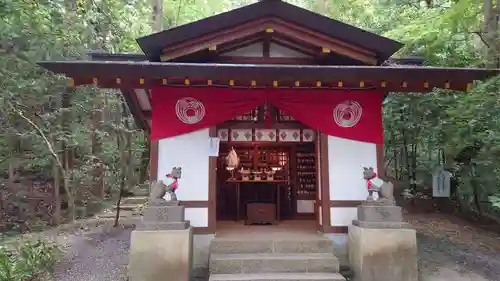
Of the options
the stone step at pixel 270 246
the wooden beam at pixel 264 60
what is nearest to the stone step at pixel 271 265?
the stone step at pixel 270 246

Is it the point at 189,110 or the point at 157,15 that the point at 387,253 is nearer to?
the point at 189,110

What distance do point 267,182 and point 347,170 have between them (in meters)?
2.70

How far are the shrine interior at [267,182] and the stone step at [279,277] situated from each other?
2.63 m

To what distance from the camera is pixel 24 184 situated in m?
12.3

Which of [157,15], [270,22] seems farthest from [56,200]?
[270,22]

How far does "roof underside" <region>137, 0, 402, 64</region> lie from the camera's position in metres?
6.23

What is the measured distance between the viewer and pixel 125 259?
7.08 metres

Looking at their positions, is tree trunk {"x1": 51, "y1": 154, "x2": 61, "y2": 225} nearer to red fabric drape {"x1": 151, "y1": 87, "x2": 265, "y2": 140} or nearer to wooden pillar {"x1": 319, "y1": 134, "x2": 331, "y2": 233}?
red fabric drape {"x1": 151, "y1": 87, "x2": 265, "y2": 140}

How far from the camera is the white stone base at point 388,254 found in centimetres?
568

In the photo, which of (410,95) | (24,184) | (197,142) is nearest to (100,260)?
(197,142)

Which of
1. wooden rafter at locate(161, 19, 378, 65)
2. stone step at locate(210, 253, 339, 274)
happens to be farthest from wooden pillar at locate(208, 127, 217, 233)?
wooden rafter at locate(161, 19, 378, 65)

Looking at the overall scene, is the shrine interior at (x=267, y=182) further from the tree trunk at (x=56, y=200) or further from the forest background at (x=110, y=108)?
the tree trunk at (x=56, y=200)

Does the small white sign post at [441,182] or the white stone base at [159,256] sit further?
the small white sign post at [441,182]

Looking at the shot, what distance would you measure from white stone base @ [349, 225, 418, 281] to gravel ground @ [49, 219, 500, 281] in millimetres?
635
